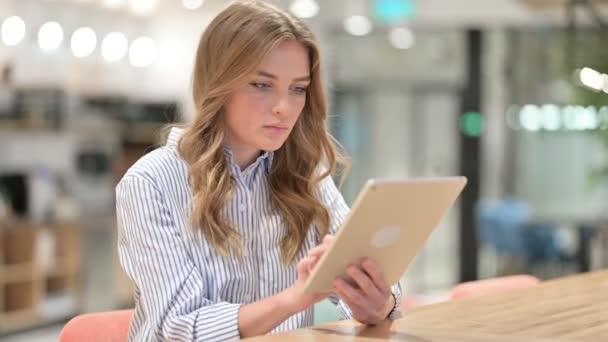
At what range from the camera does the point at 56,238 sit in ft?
29.6

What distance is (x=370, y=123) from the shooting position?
40.1ft

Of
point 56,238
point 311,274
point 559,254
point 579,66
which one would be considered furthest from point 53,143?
point 311,274

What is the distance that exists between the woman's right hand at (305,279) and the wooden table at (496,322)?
6 cm

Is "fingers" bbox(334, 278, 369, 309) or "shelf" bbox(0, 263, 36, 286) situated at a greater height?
"fingers" bbox(334, 278, 369, 309)

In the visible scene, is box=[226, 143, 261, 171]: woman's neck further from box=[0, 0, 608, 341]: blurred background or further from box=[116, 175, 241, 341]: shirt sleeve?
box=[0, 0, 608, 341]: blurred background

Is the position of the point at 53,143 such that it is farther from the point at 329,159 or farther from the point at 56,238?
the point at 329,159

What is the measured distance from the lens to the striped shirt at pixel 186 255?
204cm

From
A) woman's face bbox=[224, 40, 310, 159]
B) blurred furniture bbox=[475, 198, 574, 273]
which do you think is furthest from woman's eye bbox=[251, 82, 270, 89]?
blurred furniture bbox=[475, 198, 574, 273]

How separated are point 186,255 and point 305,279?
316mm

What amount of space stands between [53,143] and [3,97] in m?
0.88

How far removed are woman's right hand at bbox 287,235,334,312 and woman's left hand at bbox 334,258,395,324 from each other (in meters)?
0.06

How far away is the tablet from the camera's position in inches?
67.7

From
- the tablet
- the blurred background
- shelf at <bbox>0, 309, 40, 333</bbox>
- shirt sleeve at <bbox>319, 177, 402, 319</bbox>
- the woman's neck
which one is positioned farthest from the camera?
the blurred background

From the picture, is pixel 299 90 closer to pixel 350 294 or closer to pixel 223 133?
pixel 223 133
